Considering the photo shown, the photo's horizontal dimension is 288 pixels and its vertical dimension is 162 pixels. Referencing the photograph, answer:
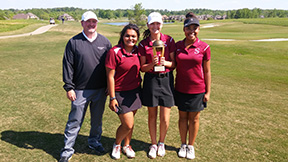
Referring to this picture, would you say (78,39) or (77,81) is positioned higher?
(78,39)

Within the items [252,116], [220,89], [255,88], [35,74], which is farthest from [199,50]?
[35,74]

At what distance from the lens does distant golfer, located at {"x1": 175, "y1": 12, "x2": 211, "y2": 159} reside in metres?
3.72

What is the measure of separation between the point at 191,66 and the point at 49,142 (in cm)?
310

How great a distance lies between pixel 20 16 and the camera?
12875 cm

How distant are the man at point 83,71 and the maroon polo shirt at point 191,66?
123 cm

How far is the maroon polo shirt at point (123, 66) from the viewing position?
142 inches

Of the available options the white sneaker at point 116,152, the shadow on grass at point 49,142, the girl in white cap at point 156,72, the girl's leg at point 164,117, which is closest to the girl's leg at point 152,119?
the girl in white cap at point 156,72

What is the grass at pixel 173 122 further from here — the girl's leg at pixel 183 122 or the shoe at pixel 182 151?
the girl's leg at pixel 183 122

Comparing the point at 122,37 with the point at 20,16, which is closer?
the point at 122,37

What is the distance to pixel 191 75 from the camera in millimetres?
3828

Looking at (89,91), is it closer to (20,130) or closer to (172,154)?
(172,154)

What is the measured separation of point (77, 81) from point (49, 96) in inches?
153

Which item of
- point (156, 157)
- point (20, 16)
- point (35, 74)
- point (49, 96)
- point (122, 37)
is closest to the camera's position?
point (122, 37)

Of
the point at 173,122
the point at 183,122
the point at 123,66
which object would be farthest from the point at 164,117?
the point at 173,122
